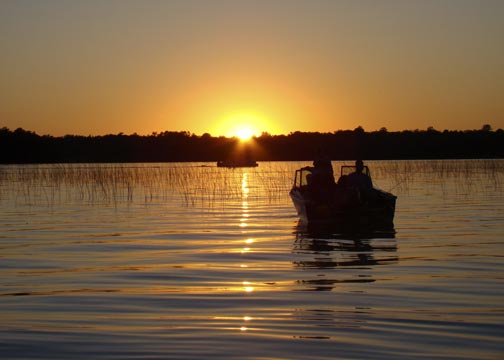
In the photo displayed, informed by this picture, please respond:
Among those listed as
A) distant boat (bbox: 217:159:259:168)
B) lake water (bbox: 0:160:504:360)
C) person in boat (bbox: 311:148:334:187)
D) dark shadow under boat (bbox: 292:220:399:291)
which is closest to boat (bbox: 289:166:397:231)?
dark shadow under boat (bbox: 292:220:399:291)

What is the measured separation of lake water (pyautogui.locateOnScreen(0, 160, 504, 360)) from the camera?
7738mm

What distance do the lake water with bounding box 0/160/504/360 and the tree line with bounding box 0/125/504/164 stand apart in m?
93.9

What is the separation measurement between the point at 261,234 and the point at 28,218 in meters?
8.97

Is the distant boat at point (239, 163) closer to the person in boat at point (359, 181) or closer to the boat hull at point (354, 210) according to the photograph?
the person in boat at point (359, 181)

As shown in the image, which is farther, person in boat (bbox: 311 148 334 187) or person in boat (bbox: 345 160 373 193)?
person in boat (bbox: 311 148 334 187)

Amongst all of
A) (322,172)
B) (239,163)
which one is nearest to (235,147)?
(239,163)

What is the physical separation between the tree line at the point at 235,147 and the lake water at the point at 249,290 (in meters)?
93.9

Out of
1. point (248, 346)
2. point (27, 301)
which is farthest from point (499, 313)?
point (27, 301)

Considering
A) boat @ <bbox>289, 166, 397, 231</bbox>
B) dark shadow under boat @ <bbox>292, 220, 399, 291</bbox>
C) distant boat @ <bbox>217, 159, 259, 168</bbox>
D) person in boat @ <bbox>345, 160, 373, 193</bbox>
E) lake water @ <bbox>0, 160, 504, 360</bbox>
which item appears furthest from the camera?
distant boat @ <bbox>217, 159, 259, 168</bbox>

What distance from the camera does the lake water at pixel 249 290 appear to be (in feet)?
25.4

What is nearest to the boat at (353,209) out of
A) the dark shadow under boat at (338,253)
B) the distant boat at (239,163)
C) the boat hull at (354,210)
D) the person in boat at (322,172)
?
the boat hull at (354,210)

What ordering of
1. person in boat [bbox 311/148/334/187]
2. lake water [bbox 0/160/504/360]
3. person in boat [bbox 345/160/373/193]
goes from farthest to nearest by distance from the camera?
person in boat [bbox 311/148/334/187]
person in boat [bbox 345/160/373/193]
lake water [bbox 0/160/504/360]

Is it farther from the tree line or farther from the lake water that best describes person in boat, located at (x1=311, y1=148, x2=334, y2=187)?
the tree line

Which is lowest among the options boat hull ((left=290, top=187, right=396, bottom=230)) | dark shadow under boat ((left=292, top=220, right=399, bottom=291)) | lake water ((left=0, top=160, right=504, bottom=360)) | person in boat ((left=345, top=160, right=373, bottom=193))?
dark shadow under boat ((left=292, top=220, right=399, bottom=291))
